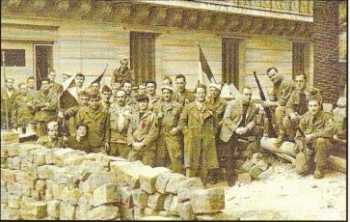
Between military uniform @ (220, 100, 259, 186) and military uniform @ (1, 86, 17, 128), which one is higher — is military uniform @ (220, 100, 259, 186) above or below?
below

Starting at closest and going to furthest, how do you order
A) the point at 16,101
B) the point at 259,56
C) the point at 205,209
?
the point at 205,209, the point at 16,101, the point at 259,56

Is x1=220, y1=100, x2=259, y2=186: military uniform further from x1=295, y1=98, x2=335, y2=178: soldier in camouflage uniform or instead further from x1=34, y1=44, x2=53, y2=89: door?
x1=34, y1=44, x2=53, y2=89: door

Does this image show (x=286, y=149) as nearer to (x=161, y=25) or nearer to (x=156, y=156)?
(x=156, y=156)

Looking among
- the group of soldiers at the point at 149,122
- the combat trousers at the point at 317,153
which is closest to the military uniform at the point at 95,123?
the group of soldiers at the point at 149,122

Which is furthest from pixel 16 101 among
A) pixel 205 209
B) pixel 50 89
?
pixel 205 209

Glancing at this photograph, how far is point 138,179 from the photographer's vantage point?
2.29m

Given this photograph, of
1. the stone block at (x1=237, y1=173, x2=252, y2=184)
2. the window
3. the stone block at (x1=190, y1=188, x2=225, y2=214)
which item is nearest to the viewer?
the stone block at (x1=190, y1=188, x2=225, y2=214)

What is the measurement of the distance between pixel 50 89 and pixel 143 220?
59cm

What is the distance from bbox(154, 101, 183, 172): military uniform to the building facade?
11cm

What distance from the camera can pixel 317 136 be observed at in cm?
247

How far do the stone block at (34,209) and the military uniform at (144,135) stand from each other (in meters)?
0.37

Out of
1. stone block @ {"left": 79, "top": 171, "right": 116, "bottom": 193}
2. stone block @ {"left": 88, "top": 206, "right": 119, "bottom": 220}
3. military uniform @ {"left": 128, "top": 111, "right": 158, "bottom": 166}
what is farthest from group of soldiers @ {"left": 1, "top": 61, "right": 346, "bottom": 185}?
stone block @ {"left": 88, "top": 206, "right": 119, "bottom": 220}

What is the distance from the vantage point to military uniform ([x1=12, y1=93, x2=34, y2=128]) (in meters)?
2.36

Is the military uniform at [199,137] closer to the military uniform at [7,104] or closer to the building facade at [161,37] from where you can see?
the building facade at [161,37]
